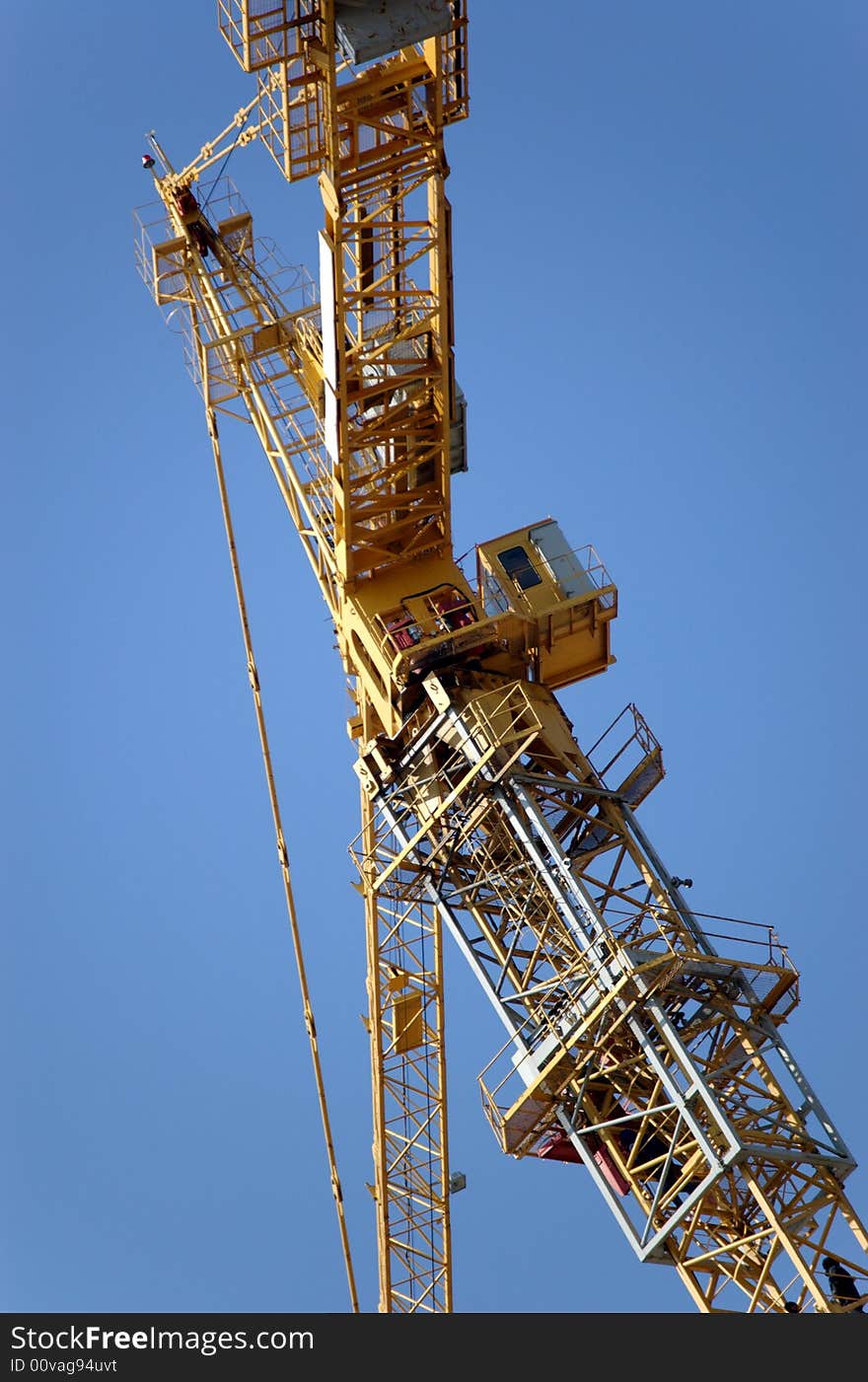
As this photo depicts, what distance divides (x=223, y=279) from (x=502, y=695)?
12173 mm

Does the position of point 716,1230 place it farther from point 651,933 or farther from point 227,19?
point 227,19

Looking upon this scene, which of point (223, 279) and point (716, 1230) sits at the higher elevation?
point (223, 279)

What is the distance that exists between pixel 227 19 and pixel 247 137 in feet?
13.4

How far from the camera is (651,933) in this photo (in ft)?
201

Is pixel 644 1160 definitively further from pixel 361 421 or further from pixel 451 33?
pixel 451 33

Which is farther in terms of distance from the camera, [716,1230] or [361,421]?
[361,421]

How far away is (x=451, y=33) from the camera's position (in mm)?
64188
